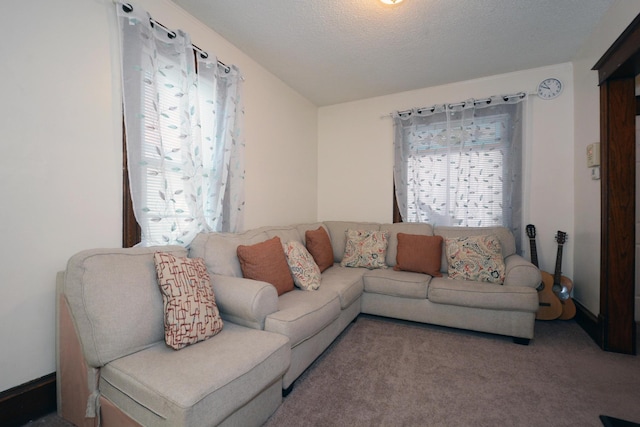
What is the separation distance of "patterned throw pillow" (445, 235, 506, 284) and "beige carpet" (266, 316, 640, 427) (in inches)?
20.4

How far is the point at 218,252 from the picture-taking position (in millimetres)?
1960

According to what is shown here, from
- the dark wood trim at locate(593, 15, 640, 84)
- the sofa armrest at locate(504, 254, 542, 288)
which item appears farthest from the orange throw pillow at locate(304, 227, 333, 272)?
the dark wood trim at locate(593, 15, 640, 84)

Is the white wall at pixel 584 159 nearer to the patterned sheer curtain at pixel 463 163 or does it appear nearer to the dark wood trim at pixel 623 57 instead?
the dark wood trim at pixel 623 57

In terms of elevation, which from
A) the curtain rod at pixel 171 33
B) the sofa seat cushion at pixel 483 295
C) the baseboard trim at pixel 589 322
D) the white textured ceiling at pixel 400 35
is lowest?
the baseboard trim at pixel 589 322

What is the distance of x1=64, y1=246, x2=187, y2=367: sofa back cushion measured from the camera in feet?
4.02

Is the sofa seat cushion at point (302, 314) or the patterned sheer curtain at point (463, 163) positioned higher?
the patterned sheer curtain at point (463, 163)

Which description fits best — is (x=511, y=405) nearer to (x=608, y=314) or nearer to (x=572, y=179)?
(x=608, y=314)

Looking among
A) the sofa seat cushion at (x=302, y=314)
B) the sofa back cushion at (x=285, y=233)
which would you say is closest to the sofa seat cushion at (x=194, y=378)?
the sofa seat cushion at (x=302, y=314)

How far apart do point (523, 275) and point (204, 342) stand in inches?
96.5

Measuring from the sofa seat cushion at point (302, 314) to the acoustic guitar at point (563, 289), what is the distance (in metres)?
2.22

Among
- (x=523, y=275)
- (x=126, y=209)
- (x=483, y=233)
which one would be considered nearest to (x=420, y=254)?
(x=483, y=233)

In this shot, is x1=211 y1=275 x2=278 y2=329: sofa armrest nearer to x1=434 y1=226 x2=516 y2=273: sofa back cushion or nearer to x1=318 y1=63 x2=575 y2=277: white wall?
x1=434 y1=226 x2=516 y2=273: sofa back cushion

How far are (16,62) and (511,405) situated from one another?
3148 mm

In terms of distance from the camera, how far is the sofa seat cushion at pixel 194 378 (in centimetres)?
100
